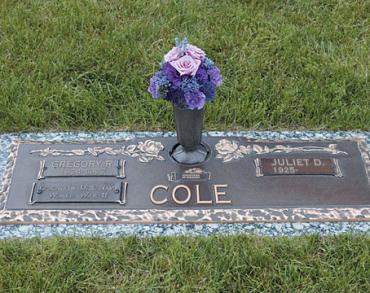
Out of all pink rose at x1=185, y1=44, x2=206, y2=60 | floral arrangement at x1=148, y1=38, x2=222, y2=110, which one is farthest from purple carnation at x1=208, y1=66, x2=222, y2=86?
pink rose at x1=185, y1=44, x2=206, y2=60

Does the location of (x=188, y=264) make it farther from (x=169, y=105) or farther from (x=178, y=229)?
(x=169, y=105)

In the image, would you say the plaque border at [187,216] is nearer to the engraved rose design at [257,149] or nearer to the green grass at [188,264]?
the green grass at [188,264]

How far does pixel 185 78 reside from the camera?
327 centimetres

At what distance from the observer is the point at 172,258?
322 centimetres

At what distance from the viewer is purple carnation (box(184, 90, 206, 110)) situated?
3.24 metres

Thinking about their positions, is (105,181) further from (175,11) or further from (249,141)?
(175,11)

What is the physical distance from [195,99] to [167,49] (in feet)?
5.09

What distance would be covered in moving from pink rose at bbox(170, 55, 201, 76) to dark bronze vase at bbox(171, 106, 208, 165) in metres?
0.28

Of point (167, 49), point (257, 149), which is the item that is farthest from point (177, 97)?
point (167, 49)

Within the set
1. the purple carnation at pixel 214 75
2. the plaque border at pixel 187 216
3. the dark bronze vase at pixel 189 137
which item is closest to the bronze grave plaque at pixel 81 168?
the plaque border at pixel 187 216

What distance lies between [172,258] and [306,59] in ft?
6.86

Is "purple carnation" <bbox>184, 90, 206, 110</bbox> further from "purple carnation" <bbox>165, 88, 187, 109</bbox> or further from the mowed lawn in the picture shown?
the mowed lawn

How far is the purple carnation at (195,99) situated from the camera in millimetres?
3240

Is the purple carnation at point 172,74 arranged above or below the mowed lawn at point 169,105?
above
